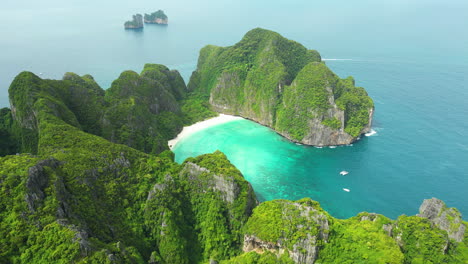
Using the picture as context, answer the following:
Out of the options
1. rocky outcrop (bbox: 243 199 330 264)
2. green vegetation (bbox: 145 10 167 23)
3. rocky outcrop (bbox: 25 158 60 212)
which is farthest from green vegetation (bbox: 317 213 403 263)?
green vegetation (bbox: 145 10 167 23)

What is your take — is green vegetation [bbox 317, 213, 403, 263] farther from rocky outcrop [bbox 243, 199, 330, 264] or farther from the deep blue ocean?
the deep blue ocean

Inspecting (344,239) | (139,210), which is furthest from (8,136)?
(344,239)

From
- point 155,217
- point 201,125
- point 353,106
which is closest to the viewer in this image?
point 155,217

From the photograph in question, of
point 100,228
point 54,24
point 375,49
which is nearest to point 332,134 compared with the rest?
point 100,228

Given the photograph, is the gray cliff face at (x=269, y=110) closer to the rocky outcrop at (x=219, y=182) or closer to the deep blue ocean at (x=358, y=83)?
the deep blue ocean at (x=358, y=83)

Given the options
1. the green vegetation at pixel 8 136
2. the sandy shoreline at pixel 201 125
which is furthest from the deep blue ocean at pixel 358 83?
the green vegetation at pixel 8 136

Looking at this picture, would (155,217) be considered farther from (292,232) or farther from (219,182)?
(292,232)

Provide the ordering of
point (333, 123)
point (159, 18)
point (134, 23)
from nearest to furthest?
point (333, 123)
point (134, 23)
point (159, 18)
